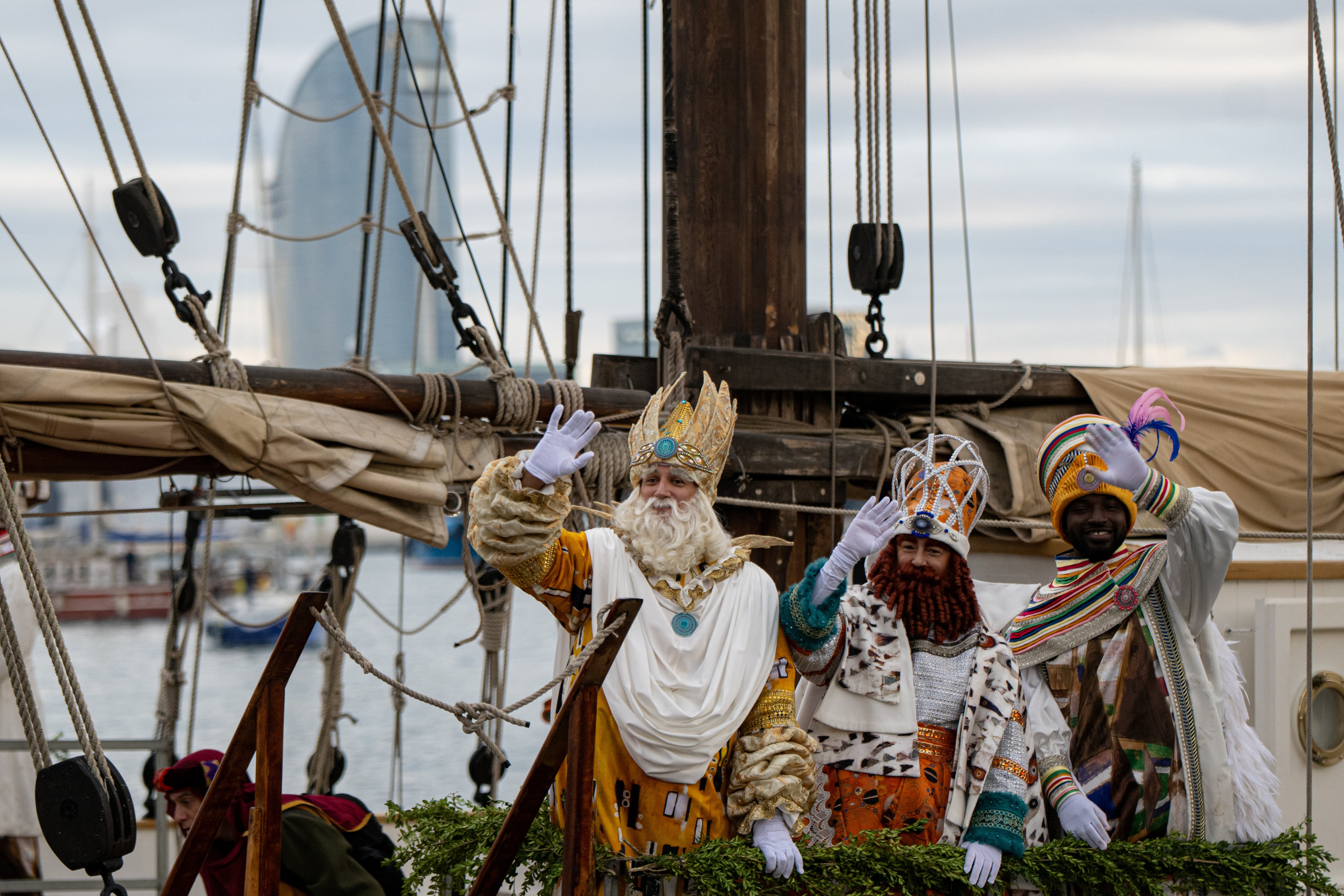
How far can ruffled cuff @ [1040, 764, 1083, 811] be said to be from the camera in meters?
2.92

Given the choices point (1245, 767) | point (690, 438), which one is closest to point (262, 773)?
point (690, 438)

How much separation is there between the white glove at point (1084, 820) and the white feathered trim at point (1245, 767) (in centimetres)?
37

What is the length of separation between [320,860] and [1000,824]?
167 centimetres

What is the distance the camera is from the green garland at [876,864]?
8.47 ft

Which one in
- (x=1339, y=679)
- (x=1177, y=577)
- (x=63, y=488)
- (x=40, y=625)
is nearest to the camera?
(x=40, y=625)

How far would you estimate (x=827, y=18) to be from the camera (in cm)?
552

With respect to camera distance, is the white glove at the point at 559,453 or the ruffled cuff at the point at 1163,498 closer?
the white glove at the point at 559,453

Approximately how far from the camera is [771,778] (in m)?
2.70

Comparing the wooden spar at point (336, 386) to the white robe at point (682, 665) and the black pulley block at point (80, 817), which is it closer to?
the white robe at point (682, 665)

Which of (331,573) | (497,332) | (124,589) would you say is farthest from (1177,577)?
(124,589)

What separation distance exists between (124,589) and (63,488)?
19.9ft

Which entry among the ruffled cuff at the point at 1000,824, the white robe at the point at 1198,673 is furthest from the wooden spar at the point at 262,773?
the white robe at the point at 1198,673

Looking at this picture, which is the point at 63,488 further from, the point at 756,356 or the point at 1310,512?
the point at 1310,512

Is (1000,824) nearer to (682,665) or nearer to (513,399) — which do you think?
(682,665)
